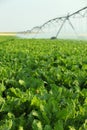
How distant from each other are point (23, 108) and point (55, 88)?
0.50 meters

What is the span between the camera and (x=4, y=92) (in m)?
4.00

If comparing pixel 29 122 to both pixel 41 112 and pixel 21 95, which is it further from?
pixel 21 95

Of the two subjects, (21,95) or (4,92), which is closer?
(21,95)

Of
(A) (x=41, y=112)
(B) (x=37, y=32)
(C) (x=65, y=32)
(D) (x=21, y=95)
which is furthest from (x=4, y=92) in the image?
(B) (x=37, y=32)

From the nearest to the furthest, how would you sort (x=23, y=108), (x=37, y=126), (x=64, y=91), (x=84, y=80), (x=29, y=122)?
(x=37, y=126) < (x=29, y=122) < (x=23, y=108) < (x=64, y=91) < (x=84, y=80)

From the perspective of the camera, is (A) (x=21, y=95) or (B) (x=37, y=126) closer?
(B) (x=37, y=126)

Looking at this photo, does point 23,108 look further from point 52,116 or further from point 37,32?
point 37,32

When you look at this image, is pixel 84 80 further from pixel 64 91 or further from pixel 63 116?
pixel 63 116

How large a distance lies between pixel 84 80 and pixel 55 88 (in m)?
1.17

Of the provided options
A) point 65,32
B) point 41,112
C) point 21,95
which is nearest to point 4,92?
point 21,95

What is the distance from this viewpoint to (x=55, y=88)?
3562 millimetres

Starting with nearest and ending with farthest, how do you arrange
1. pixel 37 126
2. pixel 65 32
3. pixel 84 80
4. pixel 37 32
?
pixel 37 126, pixel 84 80, pixel 65 32, pixel 37 32

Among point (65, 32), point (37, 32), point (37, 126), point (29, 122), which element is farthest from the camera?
point (37, 32)

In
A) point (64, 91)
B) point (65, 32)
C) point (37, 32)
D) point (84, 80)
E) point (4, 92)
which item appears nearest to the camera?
point (64, 91)
